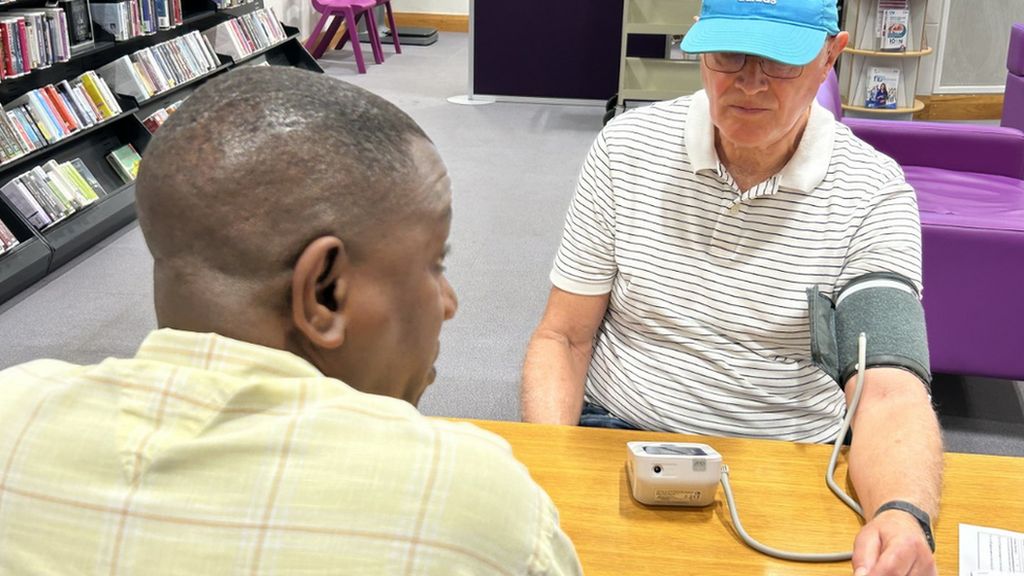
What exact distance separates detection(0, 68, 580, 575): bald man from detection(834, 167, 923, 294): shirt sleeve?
1.00 m

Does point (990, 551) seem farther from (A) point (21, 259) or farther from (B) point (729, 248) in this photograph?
(A) point (21, 259)

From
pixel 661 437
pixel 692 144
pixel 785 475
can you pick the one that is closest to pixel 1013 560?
pixel 785 475

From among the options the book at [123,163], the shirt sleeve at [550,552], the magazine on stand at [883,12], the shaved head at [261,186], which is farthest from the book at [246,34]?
the shirt sleeve at [550,552]

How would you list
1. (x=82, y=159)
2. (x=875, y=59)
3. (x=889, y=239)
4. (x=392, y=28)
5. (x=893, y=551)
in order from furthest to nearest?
1. (x=392, y=28)
2. (x=875, y=59)
3. (x=82, y=159)
4. (x=889, y=239)
5. (x=893, y=551)

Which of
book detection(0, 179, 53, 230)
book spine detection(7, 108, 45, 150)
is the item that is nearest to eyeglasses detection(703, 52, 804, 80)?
book detection(0, 179, 53, 230)

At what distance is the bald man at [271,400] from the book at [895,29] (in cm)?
576

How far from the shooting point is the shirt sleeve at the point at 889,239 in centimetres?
164

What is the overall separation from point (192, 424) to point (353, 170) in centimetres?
20

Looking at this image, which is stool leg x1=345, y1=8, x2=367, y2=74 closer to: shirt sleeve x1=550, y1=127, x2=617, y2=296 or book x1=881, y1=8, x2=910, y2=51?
book x1=881, y1=8, x2=910, y2=51

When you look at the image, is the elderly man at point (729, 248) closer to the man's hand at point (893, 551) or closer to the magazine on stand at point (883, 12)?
the man's hand at point (893, 551)

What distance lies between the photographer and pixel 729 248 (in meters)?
1.79

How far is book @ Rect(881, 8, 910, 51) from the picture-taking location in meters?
6.03

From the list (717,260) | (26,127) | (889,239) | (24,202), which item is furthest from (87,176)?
(889,239)

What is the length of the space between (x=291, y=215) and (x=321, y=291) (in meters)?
0.06
